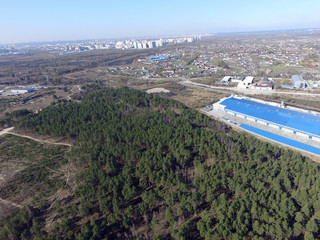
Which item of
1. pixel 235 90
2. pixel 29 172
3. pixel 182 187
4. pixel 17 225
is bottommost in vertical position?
pixel 235 90

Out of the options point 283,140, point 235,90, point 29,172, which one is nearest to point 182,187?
point 29,172

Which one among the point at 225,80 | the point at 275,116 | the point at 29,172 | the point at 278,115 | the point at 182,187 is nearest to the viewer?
the point at 182,187

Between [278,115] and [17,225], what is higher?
[17,225]

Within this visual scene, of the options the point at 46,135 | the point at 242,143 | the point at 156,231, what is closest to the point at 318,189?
the point at 242,143

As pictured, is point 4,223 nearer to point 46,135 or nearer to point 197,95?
point 46,135

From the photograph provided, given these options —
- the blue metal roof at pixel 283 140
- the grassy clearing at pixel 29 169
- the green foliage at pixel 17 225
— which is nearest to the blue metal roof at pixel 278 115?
the blue metal roof at pixel 283 140

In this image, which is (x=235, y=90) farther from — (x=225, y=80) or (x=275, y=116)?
(x=275, y=116)

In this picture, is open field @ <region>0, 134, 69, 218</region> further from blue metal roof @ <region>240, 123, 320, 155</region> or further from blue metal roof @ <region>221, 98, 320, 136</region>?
blue metal roof @ <region>221, 98, 320, 136</region>
